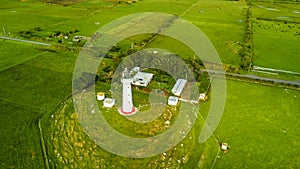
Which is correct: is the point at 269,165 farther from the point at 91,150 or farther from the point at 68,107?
the point at 68,107

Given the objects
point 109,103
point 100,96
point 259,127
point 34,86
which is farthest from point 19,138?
point 259,127

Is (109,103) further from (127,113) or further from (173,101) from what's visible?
(173,101)

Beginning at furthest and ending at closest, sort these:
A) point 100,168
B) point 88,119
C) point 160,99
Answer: point 160,99 < point 88,119 < point 100,168

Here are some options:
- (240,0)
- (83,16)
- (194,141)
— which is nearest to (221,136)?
(194,141)

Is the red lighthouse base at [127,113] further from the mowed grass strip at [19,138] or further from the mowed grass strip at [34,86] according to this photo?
the mowed grass strip at [19,138]

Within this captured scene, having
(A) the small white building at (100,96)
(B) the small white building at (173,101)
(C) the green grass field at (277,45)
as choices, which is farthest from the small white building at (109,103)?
(C) the green grass field at (277,45)

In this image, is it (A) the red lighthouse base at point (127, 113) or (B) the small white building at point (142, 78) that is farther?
(B) the small white building at point (142, 78)
